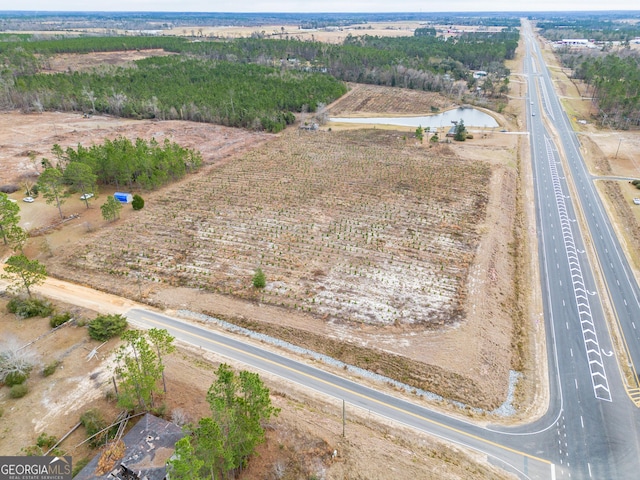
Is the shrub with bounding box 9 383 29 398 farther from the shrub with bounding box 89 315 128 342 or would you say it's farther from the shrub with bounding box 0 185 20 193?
the shrub with bounding box 0 185 20 193

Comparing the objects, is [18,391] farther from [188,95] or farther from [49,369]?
[188,95]

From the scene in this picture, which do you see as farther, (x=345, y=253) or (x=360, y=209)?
(x=360, y=209)

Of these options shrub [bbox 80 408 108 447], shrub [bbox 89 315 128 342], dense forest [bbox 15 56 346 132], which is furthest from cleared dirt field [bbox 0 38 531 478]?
dense forest [bbox 15 56 346 132]

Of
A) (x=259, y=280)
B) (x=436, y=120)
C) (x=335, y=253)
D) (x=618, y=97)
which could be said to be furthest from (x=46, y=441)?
(x=618, y=97)

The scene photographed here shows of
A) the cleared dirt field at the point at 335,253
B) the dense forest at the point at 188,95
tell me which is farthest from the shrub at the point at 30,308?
the dense forest at the point at 188,95

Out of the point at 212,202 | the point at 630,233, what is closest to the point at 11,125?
the point at 212,202

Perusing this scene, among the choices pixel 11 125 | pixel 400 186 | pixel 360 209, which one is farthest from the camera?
pixel 11 125

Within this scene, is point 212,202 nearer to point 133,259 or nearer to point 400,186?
point 133,259
